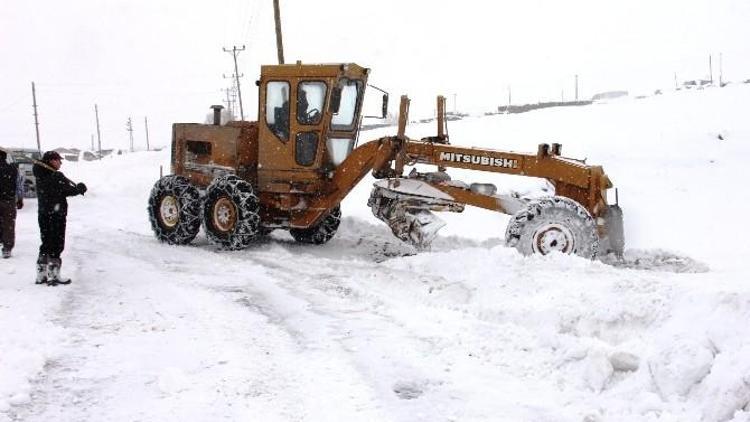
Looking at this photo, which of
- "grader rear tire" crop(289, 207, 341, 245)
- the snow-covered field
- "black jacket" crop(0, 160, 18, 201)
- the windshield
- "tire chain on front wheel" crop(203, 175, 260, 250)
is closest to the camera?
the snow-covered field

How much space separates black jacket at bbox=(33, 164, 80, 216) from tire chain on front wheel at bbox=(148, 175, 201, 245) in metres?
3.12

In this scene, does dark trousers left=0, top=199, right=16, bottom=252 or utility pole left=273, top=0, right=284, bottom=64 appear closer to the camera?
dark trousers left=0, top=199, right=16, bottom=252

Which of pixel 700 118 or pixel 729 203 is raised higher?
pixel 700 118

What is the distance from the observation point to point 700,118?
2381 centimetres

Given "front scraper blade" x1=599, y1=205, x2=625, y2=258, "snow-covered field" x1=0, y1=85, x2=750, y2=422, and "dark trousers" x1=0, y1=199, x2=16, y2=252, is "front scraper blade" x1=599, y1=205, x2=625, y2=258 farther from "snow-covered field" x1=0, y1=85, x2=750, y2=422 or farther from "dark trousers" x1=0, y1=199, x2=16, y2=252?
"dark trousers" x1=0, y1=199, x2=16, y2=252

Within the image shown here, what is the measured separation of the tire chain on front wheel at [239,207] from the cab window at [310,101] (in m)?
1.31

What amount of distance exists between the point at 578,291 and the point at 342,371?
7.39 ft

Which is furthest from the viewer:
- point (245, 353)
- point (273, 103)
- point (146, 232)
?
point (146, 232)

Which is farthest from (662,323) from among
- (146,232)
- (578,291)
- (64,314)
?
(146,232)

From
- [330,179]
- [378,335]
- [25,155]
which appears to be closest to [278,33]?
[25,155]

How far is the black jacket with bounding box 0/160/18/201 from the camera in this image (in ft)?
32.1

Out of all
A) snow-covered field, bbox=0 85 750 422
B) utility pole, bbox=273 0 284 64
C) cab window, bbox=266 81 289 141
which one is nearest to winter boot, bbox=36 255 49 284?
snow-covered field, bbox=0 85 750 422

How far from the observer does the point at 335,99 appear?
10.1 metres

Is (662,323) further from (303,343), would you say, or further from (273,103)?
(273,103)
